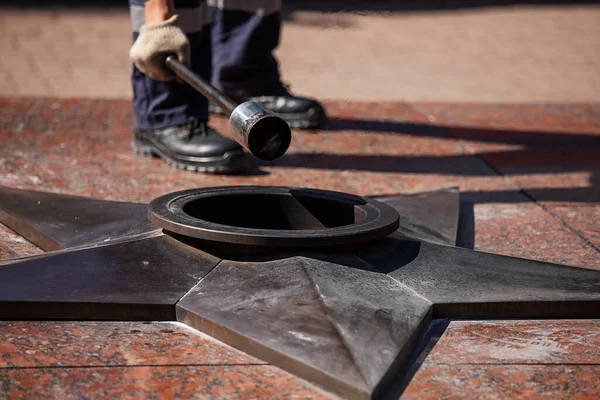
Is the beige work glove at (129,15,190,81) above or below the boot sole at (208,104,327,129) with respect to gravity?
above

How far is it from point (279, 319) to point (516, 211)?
132 cm

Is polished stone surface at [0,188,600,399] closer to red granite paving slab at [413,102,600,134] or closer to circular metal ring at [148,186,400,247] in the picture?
circular metal ring at [148,186,400,247]

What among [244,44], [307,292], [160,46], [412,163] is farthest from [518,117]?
[307,292]

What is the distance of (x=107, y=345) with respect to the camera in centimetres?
173

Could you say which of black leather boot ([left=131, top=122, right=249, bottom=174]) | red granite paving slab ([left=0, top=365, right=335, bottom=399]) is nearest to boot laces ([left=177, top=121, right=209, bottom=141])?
black leather boot ([left=131, top=122, right=249, bottom=174])

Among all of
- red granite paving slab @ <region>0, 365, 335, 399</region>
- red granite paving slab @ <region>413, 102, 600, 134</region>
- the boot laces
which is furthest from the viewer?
red granite paving slab @ <region>413, 102, 600, 134</region>

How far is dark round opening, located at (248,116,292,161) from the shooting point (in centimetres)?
227

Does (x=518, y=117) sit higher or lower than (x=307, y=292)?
lower

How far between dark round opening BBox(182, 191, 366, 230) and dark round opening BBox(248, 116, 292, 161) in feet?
0.38

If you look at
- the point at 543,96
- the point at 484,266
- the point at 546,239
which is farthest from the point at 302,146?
the point at 543,96

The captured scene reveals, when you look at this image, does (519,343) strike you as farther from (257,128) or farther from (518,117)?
(518,117)

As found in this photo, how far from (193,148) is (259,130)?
0.99m

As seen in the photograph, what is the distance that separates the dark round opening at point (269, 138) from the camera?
2271mm

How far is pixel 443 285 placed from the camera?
1.96 metres
